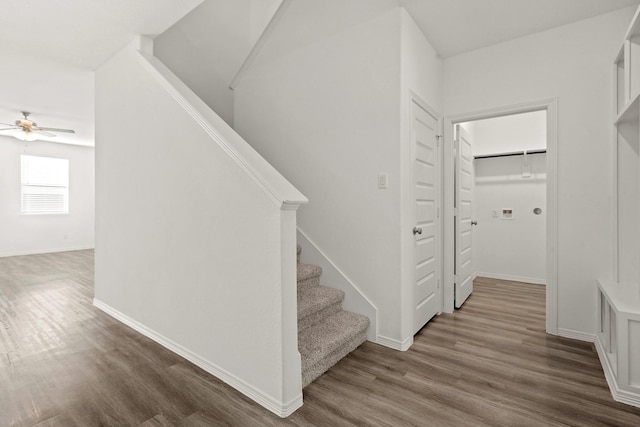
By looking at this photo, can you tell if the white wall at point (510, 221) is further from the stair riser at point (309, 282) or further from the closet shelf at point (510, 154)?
the stair riser at point (309, 282)

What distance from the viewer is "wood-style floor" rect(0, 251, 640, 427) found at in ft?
5.46

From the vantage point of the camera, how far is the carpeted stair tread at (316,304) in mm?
2326

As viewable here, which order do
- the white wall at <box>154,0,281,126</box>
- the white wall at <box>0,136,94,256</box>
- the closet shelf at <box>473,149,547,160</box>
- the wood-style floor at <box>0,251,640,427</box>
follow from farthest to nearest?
the white wall at <box>0,136,94,256</box> → the closet shelf at <box>473,149,547,160</box> → the white wall at <box>154,0,281,126</box> → the wood-style floor at <box>0,251,640,427</box>

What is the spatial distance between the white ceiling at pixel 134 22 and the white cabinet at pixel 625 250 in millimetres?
681

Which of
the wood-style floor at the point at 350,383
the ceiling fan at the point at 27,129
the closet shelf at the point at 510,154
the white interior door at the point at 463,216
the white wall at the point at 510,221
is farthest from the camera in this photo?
the ceiling fan at the point at 27,129

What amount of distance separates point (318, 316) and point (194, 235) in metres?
1.10

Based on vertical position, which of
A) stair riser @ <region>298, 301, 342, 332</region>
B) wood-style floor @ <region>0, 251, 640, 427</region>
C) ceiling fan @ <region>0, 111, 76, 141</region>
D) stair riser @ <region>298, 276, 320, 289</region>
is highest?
ceiling fan @ <region>0, 111, 76, 141</region>

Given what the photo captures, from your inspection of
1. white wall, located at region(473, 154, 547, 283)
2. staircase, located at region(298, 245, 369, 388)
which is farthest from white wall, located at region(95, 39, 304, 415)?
white wall, located at region(473, 154, 547, 283)

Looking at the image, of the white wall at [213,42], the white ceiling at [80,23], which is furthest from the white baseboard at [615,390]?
the white wall at [213,42]

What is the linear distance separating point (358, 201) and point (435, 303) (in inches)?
54.4

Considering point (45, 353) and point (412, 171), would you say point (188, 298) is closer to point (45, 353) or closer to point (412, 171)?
point (45, 353)

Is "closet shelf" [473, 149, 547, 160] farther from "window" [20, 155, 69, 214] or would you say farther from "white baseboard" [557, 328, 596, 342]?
"window" [20, 155, 69, 214]

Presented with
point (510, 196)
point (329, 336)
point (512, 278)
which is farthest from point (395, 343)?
point (510, 196)

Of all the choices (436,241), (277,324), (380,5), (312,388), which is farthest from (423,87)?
(312,388)
